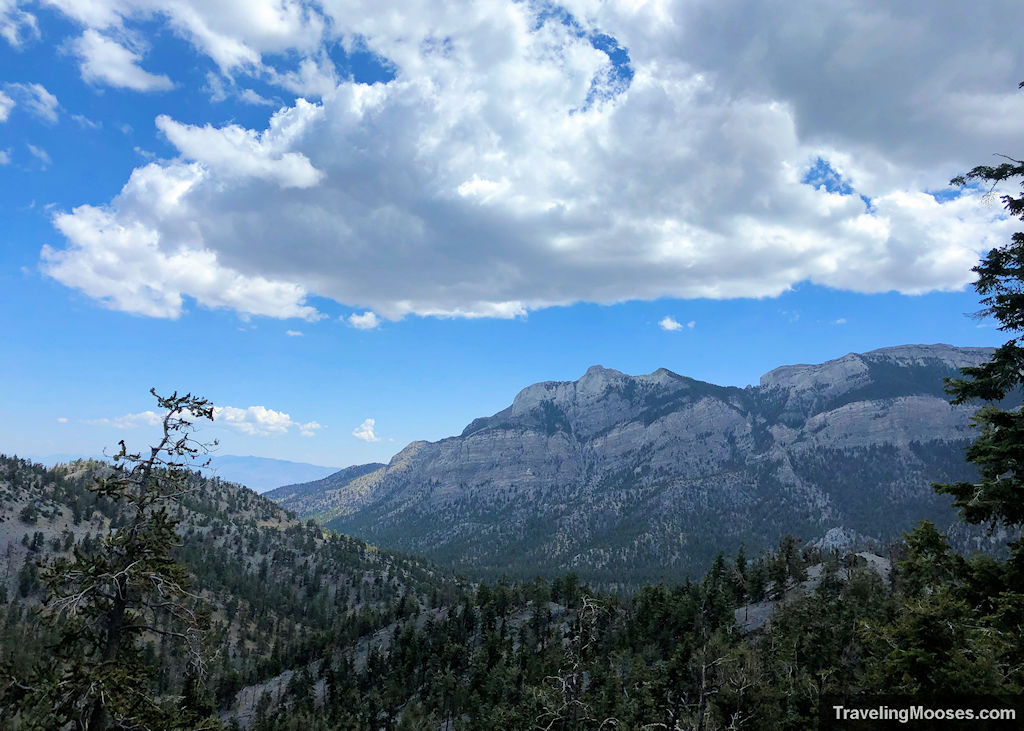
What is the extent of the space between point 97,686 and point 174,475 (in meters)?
5.37

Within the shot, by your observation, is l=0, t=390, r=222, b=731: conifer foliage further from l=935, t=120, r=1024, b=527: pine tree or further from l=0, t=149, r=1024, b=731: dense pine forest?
l=935, t=120, r=1024, b=527: pine tree

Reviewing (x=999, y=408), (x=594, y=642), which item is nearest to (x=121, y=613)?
(x=594, y=642)

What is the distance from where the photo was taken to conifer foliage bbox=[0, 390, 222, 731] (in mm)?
13391

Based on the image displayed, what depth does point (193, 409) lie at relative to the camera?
16.1 metres

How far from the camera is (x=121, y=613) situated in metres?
15.0

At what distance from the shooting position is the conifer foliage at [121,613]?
13.4m

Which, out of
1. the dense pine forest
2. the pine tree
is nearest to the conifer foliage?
the dense pine forest

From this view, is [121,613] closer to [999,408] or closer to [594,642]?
[594,642]

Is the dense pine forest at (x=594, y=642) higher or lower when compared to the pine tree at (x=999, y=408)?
lower

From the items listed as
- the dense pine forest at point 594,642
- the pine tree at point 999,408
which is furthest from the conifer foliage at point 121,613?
the pine tree at point 999,408

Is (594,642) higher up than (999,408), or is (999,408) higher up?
(999,408)

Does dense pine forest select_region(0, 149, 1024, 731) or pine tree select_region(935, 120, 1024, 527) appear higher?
pine tree select_region(935, 120, 1024, 527)

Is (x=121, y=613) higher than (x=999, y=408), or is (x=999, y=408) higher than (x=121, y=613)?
(x=999, y=408)

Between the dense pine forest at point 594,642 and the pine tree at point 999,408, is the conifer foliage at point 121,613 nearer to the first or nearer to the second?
the dense pine forest at point 594,642
